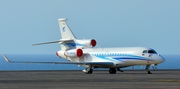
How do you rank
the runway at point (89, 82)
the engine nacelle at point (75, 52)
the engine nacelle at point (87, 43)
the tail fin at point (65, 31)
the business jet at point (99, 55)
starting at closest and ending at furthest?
the runway at point (89, 82) < the business jet at point (99, 55) < the engine nacelle at point (75, 52) < the engine nacelle at point (87, 43) < the tail fin at point (65, 31)

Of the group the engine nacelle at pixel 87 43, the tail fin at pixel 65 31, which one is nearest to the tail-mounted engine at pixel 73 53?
the engine nacelle at pixel 87 43

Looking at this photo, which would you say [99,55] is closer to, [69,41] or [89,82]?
[69,41]

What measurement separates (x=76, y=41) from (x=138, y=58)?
9009mm

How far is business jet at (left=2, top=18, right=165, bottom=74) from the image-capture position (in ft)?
206

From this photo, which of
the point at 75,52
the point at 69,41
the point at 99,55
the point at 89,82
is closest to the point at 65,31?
the point at 69,41

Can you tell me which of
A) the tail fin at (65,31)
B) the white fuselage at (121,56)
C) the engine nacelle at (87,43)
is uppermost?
the tail fin at (65,31)

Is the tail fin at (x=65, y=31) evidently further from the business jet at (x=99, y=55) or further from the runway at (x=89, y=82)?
the runway at (x=89, y=82)

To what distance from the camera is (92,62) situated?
213ft

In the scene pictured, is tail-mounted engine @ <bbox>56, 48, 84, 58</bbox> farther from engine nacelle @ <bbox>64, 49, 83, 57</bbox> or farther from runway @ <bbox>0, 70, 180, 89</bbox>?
runway @ <bbox>0, 70, 180, 89</bbox>

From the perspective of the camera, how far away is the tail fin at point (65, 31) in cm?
7050

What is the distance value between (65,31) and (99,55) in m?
6.45

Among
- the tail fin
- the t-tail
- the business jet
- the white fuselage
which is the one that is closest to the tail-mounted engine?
the business jet

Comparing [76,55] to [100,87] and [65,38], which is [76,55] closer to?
[65,38]

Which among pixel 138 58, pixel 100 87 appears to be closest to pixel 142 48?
pixel 138 58
